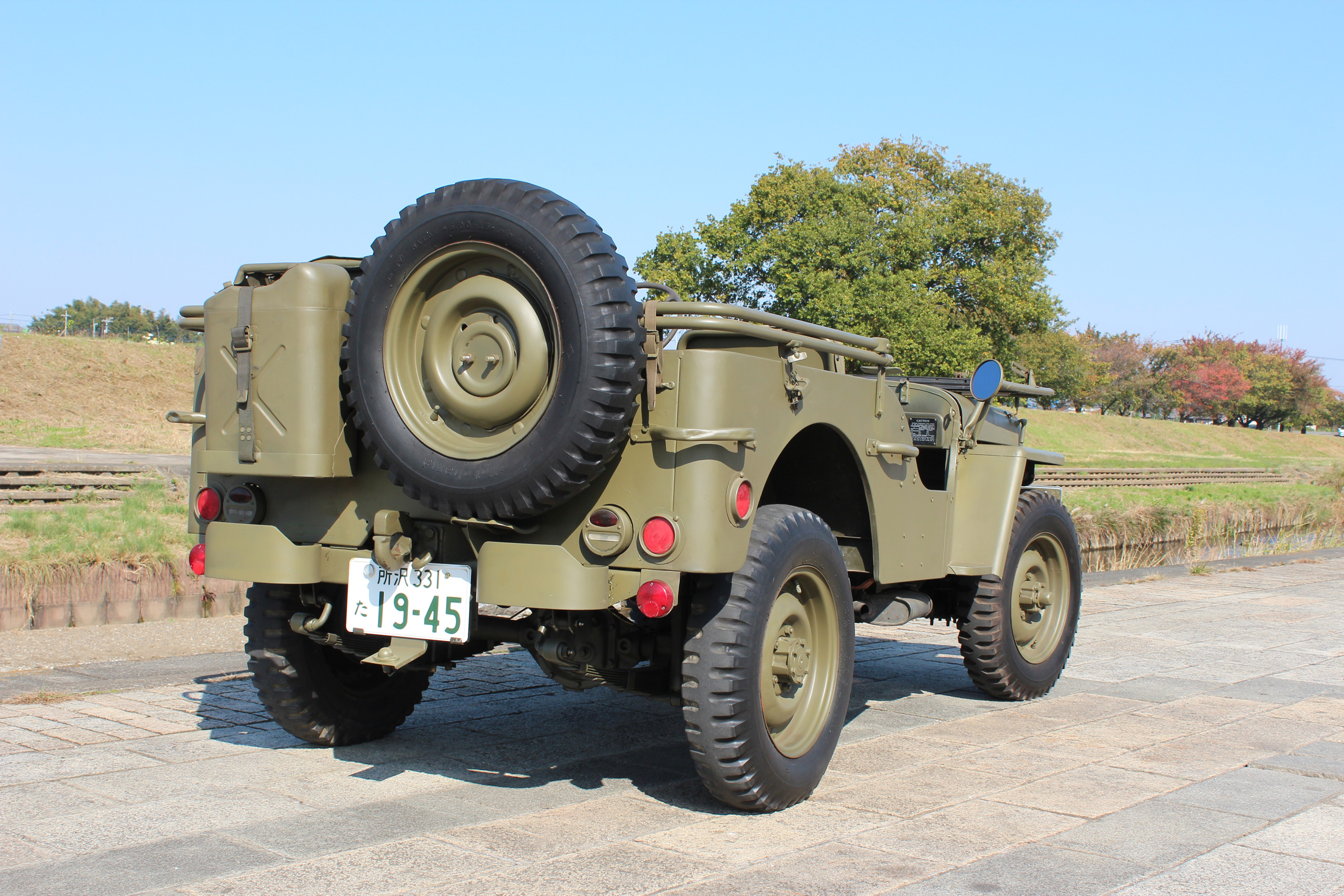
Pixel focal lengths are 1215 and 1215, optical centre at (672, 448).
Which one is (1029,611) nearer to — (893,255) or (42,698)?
(42,698)

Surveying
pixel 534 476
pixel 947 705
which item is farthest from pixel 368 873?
pixel 947 705

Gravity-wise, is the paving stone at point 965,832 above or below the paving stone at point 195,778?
below

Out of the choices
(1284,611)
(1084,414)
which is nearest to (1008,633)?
(1284,611)

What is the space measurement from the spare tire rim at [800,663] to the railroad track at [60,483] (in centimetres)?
905

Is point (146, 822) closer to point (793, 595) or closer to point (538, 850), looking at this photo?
point (538, 850)

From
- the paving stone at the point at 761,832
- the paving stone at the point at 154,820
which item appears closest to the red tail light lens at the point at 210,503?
the paving stone at the point at 154,820

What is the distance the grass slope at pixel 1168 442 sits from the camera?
52.4 m

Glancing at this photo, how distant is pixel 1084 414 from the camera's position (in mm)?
68438

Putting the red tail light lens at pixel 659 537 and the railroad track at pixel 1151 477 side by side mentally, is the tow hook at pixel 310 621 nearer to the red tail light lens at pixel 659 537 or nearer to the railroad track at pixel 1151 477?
the red tail light lens at pixel 659 537

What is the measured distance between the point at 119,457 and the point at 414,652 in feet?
71.4

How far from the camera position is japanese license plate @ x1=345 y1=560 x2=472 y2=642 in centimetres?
440

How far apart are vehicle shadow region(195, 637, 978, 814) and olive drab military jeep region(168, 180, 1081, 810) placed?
42 cm

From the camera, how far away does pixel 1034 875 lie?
3.81 metres

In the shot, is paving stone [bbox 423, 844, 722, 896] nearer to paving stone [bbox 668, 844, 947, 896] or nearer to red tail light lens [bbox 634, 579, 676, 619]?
paving stone [bbox 668, 844, 947, 896]
